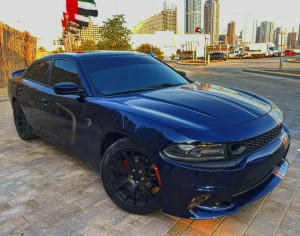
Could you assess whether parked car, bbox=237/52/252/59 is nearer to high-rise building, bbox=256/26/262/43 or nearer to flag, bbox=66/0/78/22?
flag, bbox=66/0/78/22

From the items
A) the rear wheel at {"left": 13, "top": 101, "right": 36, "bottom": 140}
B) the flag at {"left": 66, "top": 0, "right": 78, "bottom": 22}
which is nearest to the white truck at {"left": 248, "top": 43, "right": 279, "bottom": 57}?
the flag at {"left": 66, "top": 0, "right": 78, "bottom": 22}

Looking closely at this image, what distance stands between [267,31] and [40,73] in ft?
649

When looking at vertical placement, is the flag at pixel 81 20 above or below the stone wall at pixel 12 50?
above

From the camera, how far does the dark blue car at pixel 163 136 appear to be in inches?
76.8

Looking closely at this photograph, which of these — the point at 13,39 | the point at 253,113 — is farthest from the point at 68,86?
the point at 13,39

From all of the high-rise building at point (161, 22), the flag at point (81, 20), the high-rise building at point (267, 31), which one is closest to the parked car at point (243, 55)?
the flag at point (81, 20)

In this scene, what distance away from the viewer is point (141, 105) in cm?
243

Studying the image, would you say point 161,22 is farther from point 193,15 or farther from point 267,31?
point 267,31

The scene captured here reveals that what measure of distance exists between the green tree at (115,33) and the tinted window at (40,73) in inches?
673

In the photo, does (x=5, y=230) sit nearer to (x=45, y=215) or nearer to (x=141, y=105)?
(x=45, y=215)

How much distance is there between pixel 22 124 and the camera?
480 centimetres

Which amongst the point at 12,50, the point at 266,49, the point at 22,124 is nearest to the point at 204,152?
the point at 22,124

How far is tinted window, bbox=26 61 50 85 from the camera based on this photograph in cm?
380

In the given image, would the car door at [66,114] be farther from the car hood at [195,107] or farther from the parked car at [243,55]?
the parked car at [243,55]
